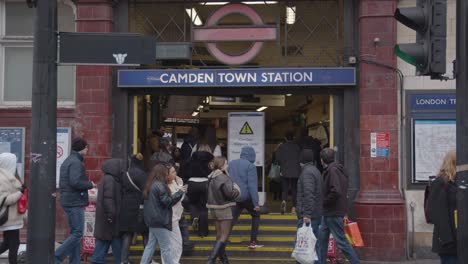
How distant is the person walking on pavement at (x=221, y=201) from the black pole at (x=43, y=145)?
12.3ft

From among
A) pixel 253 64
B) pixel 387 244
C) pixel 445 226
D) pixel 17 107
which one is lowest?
pixel 387 244

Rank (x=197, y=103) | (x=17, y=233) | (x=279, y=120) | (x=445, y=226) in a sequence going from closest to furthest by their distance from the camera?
1. (x=445, y=226)
2. (x=17, y=233)
3. (x=197, y=103)
4. (x=279, y=120)

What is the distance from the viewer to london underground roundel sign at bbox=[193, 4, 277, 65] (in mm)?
11414

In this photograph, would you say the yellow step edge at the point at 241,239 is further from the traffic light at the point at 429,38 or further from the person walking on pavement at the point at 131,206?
the traffic light at the point at 429,38

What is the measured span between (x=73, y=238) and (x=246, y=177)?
121 inches

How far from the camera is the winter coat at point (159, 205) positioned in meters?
8.38

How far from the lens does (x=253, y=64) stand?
11508mm

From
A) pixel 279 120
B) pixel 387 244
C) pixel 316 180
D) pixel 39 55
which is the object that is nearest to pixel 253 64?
pixel 316 180

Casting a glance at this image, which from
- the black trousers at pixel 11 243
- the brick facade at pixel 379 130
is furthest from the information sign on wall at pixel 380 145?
the black trousers at pixel 11 243

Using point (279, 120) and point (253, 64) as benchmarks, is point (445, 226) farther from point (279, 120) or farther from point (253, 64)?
point (279, 120)

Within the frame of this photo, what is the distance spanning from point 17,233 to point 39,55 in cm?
335

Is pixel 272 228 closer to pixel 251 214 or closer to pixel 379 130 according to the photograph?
pixel 251 214

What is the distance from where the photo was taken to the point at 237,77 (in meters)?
11.2

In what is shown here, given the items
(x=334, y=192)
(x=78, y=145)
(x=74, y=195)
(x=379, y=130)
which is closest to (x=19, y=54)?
(x=78, y=145)
